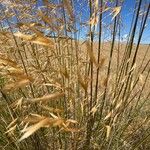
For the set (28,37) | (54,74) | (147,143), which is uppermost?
(28,37)

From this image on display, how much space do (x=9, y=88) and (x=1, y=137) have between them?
2.76 ft

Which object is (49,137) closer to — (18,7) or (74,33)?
(74,33)

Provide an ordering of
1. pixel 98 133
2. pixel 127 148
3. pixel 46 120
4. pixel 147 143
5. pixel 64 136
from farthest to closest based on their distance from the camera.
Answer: pixel 147 143 < pixel 127 148 < pixel 98 133 < pixel 64 136 < pixel 46 120

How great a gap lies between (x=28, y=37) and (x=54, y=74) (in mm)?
769

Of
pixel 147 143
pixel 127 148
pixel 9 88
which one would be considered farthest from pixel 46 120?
pixel 147 143

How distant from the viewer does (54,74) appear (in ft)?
6.59

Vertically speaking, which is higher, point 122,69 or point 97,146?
point 122,69

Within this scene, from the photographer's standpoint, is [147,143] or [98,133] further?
[147,143]

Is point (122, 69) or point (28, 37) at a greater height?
point (28, 37)

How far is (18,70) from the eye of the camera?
4.31 ft

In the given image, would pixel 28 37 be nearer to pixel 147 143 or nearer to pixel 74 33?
pixel 74 33

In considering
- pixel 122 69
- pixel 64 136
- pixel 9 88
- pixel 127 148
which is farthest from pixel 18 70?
pixel 127 148

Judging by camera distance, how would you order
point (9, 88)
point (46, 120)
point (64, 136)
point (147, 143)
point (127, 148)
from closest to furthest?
1. point (46, 120)
2. point (9, 88)
3. point (64, 136)
4. point (127, 148)
5. point (147, 143)

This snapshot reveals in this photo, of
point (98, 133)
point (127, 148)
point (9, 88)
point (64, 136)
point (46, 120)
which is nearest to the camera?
point (46, 120)
